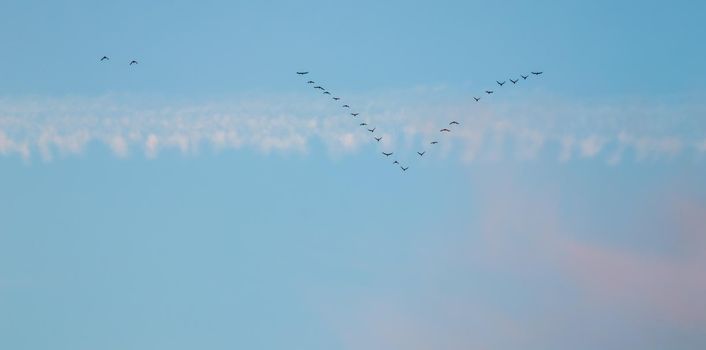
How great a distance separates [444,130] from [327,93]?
4098 centimetres

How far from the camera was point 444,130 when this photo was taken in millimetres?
125438

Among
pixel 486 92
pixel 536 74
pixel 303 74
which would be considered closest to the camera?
pixel 486 92

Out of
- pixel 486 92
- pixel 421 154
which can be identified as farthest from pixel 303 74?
pixel 486 92

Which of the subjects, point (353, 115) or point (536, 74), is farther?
point (536, 74)

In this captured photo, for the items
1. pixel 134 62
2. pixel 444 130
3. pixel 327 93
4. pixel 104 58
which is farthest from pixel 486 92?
pixel 104 58

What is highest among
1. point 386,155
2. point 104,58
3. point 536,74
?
point 536,74

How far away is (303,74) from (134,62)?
56.7 m

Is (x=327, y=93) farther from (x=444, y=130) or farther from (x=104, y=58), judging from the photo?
(x=104, y=58)

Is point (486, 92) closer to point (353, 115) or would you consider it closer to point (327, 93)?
point (353, 115)

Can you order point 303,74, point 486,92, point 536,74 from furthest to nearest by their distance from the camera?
1. point 303,74
2. point 536,74
3. point 486,92

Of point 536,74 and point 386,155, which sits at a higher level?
point 536,74

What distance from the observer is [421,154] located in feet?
432

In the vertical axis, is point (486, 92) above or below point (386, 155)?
above

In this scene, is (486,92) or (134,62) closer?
(486,92)
